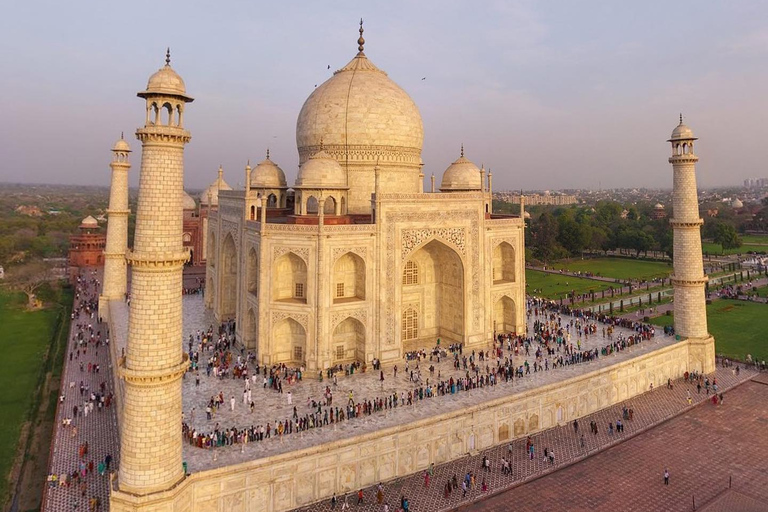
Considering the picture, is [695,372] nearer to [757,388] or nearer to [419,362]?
[757,388]

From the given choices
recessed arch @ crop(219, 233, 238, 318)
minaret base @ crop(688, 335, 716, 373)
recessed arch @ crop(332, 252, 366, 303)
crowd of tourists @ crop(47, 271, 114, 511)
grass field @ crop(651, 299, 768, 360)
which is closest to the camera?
crowd of tourists @ crop(47, 271, 114, 511)

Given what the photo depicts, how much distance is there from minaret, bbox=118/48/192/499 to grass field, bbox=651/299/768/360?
76.1 feet

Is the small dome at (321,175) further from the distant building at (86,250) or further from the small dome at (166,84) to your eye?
the distant building at (86,250)

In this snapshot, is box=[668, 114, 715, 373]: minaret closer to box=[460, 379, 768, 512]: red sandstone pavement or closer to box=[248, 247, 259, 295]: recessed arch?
box=[460, 379, 768, 512]: red sandstone pavement

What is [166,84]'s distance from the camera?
10.1m

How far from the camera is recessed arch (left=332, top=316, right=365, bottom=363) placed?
18594 millimetres

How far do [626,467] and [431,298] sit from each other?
968cm

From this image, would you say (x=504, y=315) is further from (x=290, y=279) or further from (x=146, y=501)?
(x=146, y=501)

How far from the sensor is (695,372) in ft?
67.8

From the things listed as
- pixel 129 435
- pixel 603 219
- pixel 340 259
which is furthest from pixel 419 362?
pixel 603 219

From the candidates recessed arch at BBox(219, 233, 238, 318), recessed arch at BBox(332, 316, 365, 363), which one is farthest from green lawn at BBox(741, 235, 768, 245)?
recessed arch at BBox(219, 233, 238, 318)

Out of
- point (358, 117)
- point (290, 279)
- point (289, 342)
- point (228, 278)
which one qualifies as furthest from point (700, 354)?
point (228, 278)

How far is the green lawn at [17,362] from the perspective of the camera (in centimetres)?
1511

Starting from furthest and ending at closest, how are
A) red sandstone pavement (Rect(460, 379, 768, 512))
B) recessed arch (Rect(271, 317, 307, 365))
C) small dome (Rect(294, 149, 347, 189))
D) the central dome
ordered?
the central dome < small dome (Rect(294, 149, 347, 189)) < recessed arch (Rect(271, 317, 307, 365)) < red sandstone pavement (Rect(460, 379, 768, 512))
